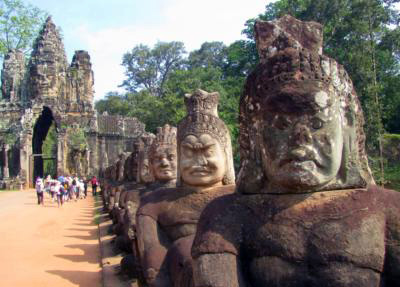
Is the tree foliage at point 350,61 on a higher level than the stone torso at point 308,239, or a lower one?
higher

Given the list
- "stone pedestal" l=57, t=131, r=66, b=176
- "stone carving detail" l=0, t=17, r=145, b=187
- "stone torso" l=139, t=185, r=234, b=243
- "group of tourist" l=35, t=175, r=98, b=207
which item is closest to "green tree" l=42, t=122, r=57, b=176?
"stone carving detail" l=0, t=17, r=145, b=187

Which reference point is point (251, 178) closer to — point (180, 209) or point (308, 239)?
point (308, 239)

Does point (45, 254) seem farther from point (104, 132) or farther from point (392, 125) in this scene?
point (104, 132)

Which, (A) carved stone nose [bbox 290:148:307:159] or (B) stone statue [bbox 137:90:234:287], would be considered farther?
(B) stone statue [bbox 137:90:234:287]

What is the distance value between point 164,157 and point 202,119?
1662mm

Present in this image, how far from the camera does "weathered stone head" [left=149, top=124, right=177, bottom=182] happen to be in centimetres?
585

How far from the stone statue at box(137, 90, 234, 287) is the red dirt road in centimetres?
250

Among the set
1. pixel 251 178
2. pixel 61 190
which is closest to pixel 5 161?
pixel 61 190

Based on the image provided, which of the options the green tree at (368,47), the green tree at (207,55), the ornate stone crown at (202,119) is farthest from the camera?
the green tree at (207,55)

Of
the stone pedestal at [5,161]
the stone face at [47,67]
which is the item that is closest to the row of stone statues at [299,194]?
the stone pedestal at [5,161]

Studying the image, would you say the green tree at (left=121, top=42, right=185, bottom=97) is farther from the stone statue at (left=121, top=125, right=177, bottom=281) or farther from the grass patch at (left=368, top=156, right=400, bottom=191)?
the stone statue at (left=121, top=125, right=177, bottom=281)

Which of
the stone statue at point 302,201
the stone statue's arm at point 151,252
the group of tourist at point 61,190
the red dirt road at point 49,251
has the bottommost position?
the red dirt road at point 49,251

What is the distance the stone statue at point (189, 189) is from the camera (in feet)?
13.4

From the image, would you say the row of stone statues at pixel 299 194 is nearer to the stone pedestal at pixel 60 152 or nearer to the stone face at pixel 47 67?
the stone pedestal at pixel 60 152
